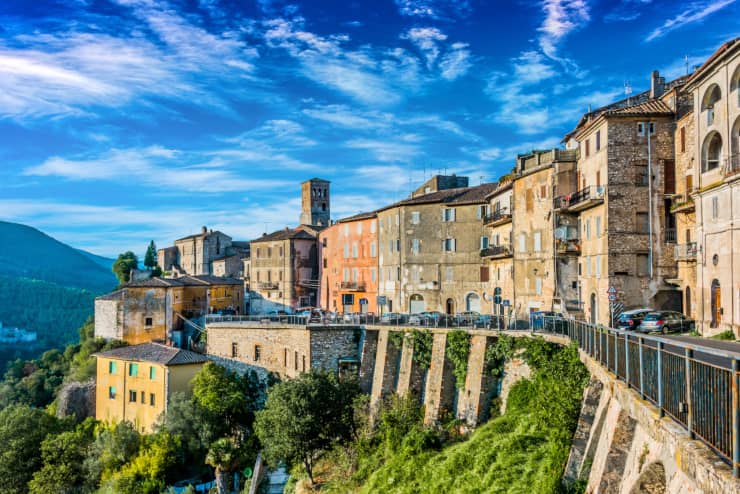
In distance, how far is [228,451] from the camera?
3628 cm

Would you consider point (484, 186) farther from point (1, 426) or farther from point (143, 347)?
point (1, 426)

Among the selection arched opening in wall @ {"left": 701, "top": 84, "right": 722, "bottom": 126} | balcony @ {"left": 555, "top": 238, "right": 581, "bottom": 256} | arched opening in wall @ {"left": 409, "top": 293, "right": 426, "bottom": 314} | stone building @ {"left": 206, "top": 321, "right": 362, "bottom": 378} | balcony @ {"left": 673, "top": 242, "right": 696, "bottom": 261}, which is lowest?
stone building @ {"left": 206, "top": 321, "right": 362, "bottom": 378}

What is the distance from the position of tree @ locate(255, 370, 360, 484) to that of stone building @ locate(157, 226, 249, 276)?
60263mm

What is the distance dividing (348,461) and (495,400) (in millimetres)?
8437

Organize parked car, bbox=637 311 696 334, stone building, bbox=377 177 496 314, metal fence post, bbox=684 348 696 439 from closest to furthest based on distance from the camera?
metal fence post, bbox=684 348 696 439
parked car, bbox=637 311 696 334
stone building, bbox=377 177 496 314

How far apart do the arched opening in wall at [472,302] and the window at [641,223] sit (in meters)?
16.4

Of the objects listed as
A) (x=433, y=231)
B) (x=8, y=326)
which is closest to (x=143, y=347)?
(x=433, y=231)

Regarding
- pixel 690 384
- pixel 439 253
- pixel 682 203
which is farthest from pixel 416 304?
pixel 690 384

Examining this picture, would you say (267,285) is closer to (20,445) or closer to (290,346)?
(290,346)

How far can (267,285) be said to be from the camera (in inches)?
2758

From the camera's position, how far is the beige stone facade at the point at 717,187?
24578 mm

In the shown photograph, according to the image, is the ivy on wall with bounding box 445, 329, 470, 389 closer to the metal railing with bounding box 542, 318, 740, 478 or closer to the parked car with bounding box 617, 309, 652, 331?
the parked car with bounding box 617, 309, 652, 331

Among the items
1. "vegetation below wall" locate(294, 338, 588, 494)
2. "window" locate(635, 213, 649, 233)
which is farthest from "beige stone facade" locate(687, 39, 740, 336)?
"vegetation below wall" locate(294, 338, 588, 494)

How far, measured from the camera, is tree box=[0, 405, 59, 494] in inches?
1650
